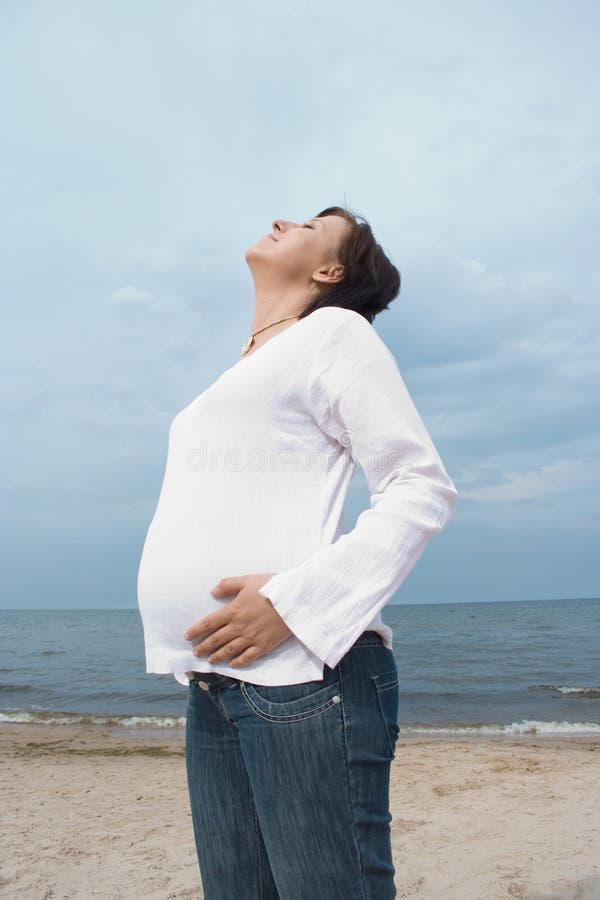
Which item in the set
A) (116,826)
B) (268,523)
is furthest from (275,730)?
(116,826)

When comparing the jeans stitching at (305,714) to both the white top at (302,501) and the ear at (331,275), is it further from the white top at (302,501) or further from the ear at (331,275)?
the ear at (331,275)

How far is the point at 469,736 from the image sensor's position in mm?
8445

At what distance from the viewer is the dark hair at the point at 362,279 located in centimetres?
158

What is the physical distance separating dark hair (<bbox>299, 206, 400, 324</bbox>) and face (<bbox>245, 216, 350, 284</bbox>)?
0.02 meters

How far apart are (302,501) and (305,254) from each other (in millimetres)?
672

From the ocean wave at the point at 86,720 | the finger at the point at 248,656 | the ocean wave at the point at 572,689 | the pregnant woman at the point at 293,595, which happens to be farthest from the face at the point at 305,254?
the ocean wave at the point at 572,689

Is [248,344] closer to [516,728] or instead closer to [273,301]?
[273,301]

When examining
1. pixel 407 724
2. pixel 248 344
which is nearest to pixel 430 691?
pixel 407 724

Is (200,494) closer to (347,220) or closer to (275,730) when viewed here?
(275,730)

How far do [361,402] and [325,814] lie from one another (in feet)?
2.18

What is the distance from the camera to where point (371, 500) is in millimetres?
1253

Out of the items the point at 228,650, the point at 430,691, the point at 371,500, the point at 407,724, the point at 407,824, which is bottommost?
the point at 407,824

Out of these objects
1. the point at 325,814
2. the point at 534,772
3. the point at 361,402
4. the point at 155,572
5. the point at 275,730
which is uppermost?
the point at 361,402

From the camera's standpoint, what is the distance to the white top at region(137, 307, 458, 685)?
1118 millimetres
